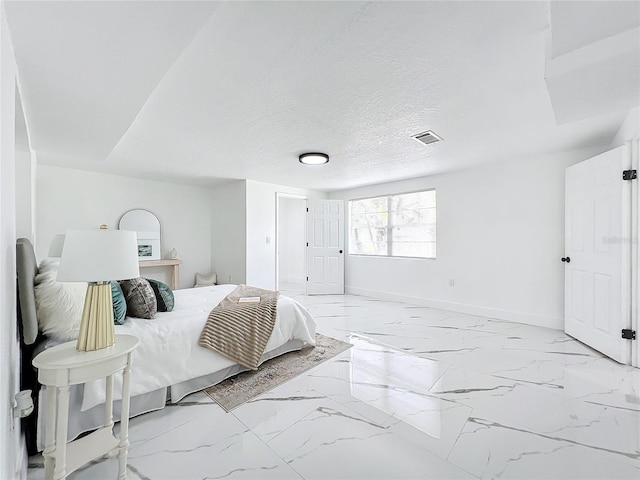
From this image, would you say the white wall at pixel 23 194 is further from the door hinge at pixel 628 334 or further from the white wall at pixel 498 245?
the door hinge at pixel 628 334

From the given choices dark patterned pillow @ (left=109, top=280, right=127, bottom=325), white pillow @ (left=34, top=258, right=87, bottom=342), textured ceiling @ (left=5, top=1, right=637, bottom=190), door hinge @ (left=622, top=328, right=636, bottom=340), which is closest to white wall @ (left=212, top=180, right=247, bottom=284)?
textured ceiling @ (left=5, top=1, right=637, bottom=190)

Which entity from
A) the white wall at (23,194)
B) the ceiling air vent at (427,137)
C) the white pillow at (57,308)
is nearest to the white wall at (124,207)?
the white wall at (23,194)

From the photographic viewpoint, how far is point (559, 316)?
362 centimetres

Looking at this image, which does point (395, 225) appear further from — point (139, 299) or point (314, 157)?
point (139, 299)

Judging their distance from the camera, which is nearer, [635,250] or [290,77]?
[290,77]

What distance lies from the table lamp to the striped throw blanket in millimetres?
810

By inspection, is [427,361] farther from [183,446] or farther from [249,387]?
[183,446]

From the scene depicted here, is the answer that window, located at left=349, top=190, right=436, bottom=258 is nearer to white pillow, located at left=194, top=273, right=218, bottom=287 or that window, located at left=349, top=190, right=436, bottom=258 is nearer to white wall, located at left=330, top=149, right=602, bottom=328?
white wall, located at left=330, top=149, right=602, bottom=328

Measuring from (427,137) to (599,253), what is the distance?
7.00 ft

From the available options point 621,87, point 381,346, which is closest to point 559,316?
point 381,346

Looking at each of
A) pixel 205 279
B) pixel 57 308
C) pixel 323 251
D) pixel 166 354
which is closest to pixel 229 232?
pixel 205 279

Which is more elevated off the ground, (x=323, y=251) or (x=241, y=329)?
(x=323, y=251)

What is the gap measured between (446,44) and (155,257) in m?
5.33

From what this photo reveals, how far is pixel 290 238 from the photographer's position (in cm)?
760
